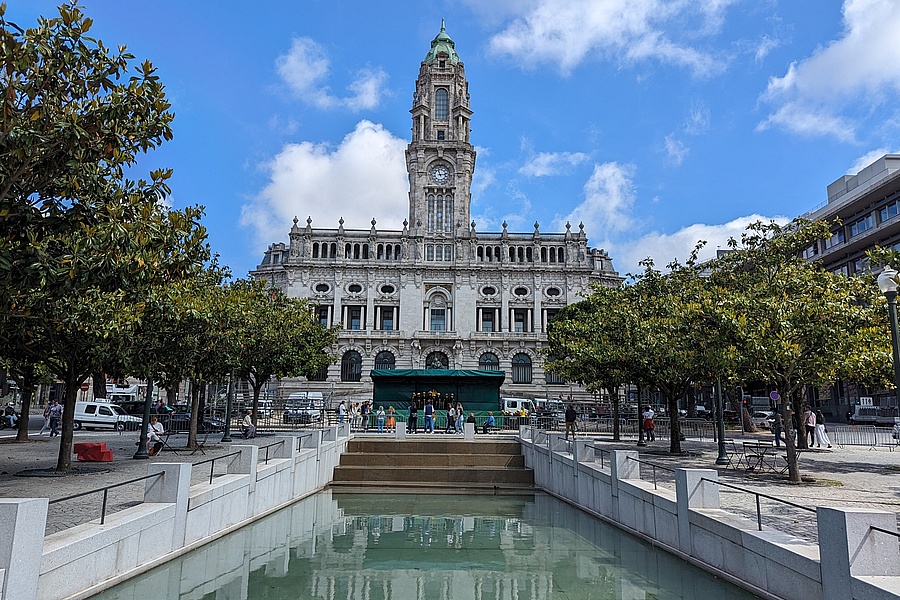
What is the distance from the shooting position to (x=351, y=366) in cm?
6450

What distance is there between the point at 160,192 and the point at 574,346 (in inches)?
800

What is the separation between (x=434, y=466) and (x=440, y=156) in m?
50.6

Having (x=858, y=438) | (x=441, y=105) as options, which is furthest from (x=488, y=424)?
(x=441, y=105)

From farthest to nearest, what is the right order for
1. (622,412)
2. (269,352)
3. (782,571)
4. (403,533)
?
(622,412) < (269,352) < (403,533) < (782,571)

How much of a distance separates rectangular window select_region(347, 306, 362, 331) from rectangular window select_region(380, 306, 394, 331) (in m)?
2.40

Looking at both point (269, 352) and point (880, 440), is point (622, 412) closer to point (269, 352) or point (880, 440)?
point (880, 440)

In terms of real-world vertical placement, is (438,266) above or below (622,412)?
above

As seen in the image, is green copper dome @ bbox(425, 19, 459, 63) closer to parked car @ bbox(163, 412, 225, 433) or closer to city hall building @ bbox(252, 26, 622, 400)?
city hall building @ bbox(252, 26, 622, 400)

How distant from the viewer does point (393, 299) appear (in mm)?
66062

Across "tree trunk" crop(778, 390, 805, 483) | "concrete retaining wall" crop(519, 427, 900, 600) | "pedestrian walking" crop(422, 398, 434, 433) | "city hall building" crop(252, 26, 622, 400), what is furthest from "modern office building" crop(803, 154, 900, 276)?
"concrete retaining wall" crop(519, 427, 900, 600)

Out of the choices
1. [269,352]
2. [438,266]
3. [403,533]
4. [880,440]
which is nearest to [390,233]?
[438,266]

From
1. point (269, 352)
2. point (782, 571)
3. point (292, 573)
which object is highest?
point (269, 352)

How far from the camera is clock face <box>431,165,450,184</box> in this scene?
227 feet

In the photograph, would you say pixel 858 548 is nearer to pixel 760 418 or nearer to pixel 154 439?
pixel 154 439
